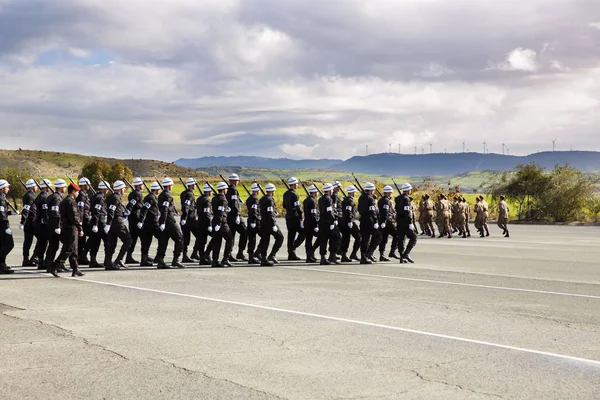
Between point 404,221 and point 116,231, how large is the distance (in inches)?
278

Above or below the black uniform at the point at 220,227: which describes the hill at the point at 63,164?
above

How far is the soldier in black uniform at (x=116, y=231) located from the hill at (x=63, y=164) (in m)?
137

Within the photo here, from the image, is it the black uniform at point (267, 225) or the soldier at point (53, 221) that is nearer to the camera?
the soldier at point (53, 221)

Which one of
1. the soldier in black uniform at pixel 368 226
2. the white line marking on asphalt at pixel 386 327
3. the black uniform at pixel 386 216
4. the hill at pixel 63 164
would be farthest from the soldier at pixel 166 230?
the hill at pixel 63 164

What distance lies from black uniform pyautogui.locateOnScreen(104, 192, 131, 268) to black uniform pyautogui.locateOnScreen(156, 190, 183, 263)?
0.81 m

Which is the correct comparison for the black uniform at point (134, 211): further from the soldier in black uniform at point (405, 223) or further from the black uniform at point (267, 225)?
the soldier in black uniform at point (405, 223)

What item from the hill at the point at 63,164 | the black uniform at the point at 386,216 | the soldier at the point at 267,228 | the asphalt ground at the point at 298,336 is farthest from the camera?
the hill at the point at 63,164

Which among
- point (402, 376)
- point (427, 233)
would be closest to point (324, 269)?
point (402, 376)

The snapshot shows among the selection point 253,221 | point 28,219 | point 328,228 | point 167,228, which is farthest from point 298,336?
point 28,219

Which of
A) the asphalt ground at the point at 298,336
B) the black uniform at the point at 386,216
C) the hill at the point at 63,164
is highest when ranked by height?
the hill at the point at 63,164

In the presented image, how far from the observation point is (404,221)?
18359 millimetres

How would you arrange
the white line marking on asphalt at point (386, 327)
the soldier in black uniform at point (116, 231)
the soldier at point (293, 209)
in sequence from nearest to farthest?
the white line marking on asphalt at point (386, 327) < the soldier in black uniform at point (116, 231) < the soldier at point (293, 209)

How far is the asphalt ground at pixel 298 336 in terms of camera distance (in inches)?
251

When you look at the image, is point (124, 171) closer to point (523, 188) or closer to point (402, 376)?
point (523, 188)
